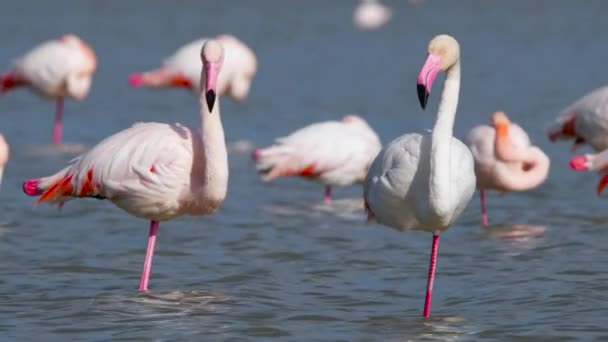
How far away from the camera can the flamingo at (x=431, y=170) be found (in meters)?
5.37

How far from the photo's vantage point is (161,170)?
613 cm

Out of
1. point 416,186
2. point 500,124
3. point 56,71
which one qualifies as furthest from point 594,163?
point 56,71

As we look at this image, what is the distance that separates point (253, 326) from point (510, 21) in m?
18.9

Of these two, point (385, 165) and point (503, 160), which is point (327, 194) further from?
point (385, 165)

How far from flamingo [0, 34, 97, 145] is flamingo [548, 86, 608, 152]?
17.5 feet

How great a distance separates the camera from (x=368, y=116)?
13586 mm

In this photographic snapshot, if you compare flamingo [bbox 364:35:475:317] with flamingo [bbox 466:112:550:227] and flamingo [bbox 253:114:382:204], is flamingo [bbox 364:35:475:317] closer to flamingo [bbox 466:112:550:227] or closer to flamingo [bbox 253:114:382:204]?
flamingo [bbox 466:112:550:227]

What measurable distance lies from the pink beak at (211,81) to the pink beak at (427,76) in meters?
0.98

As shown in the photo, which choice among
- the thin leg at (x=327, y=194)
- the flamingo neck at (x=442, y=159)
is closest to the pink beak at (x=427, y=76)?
the flamingo neck at (x=442, y=159)

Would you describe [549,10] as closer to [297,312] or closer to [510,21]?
[510,21]

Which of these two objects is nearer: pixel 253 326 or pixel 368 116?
pixel 253 326

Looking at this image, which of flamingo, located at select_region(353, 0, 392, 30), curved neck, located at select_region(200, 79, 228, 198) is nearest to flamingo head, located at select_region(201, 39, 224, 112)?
curved neck, located at select_region(200, 79, 228, 198)

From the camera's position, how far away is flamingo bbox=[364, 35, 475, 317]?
537 cm

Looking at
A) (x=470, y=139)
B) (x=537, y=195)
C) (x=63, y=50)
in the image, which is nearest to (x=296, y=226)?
(x=470, y=139)
